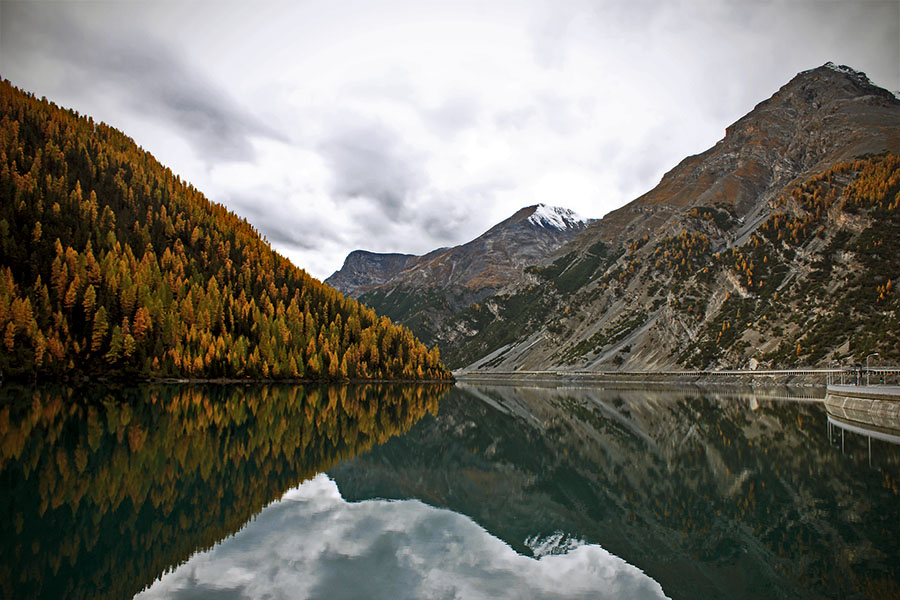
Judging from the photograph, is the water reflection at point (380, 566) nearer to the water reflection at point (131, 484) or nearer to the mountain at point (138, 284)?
the water reflection at point (131, 484)

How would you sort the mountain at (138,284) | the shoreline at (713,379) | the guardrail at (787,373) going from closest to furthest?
the guardrail at (787,373) → the mountain at (138,284) → the shoreline at (713,379)

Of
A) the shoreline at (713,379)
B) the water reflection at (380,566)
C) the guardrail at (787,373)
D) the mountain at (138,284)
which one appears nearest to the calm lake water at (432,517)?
the water reflection at (380,566)

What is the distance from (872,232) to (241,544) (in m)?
183

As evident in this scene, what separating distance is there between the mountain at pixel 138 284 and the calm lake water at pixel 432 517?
6007cm

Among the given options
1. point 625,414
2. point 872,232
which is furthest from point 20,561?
point 872,232

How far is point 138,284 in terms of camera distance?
99500 mm

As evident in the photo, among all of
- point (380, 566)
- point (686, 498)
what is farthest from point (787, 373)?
point (380, 566)

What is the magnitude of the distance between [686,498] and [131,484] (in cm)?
1948

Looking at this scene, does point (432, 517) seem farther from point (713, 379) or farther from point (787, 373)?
point (713, 379)

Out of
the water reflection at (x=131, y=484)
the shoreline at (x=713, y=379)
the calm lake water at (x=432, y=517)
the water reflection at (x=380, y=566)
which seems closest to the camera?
the water reflection at (x=380, y=566)

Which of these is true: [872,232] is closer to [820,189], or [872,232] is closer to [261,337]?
[820,189]

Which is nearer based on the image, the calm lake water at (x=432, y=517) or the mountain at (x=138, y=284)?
the calm lake water at (x=432, y=517)

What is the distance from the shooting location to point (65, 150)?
14338 centimetres

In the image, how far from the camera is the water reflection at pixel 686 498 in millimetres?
12664
